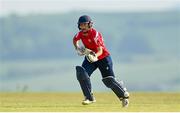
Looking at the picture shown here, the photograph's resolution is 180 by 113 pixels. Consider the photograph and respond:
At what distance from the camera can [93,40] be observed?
810 inches

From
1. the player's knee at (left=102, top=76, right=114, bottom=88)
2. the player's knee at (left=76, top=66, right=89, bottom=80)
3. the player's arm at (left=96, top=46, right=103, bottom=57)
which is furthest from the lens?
the player's knee at (left=102, top=76, right=114, bottom=88)

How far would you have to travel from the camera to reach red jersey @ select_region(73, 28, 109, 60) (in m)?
20.6

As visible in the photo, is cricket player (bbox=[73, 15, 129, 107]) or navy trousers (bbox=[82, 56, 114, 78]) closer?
cricket player (bbox=[73, 15, 129, 107])

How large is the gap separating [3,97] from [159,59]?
144998 millimetres

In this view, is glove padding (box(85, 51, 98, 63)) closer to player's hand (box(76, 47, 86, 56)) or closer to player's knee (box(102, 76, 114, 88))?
player's hand (box(76, 47, 86, 56))

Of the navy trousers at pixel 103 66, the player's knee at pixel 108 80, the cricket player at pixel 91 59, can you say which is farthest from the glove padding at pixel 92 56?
the player's knee at pixel 108 80

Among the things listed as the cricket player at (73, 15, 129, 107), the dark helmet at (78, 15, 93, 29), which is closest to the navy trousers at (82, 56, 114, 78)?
the cricket player at (73, 15, 129, 107)

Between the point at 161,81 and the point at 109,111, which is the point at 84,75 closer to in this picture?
the point at 109,111

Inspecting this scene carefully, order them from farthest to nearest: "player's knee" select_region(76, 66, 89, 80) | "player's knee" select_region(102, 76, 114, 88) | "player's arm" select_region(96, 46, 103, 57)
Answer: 1. "player's knee" select_region(102, 76, 114, 88)
2. "player's knee" select_region(76, 66, 89, 80)
3. "player's arm" select_region(96, 46, 103, 57)

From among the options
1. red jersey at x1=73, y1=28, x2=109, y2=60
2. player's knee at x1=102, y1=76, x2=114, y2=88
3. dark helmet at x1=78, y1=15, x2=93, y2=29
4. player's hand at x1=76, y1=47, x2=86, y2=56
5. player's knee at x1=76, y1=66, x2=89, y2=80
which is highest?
dark helmet at x1=78, y1=15, x2=93, y2=29

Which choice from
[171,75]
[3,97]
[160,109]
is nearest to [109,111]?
[160,109]

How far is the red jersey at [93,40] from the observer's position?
67.5ft

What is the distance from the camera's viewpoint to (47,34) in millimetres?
195875

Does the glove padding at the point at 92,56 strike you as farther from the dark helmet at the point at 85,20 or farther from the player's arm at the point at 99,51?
the dark helmet at the point at 85,20
